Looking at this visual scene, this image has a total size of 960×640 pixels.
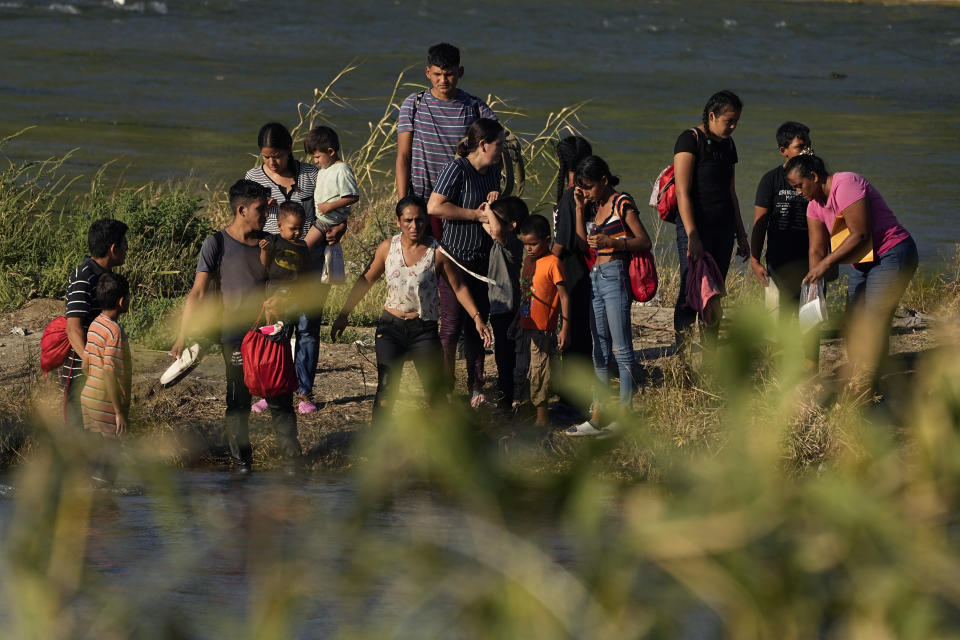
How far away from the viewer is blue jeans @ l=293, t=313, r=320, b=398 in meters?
7.57

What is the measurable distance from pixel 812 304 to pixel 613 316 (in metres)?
0.99

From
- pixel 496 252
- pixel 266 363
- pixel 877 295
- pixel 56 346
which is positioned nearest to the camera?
pixel 56 346

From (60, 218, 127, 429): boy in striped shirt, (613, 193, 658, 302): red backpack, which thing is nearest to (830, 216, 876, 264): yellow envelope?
(613, 193, 658, 302): red backpack

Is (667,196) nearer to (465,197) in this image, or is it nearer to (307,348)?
(465,197)

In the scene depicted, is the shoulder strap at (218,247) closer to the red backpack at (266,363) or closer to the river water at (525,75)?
the red backpack at (266,363)

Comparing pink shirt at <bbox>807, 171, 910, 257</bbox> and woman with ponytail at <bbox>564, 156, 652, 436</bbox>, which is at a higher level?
pink shirt at <bbox>807, 171, 910, 257</bbox>

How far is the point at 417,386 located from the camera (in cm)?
824

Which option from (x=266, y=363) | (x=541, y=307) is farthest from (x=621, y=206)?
(x=266, y=363)

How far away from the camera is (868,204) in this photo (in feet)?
23.4

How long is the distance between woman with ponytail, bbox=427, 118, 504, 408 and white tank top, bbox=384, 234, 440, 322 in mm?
380

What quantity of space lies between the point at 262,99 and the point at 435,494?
86.4 ft

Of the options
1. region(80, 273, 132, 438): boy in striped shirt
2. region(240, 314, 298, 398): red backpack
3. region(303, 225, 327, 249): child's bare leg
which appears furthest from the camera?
region(303, 225, 327, 249): child's bare leg

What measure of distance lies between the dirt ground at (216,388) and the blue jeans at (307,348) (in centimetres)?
22

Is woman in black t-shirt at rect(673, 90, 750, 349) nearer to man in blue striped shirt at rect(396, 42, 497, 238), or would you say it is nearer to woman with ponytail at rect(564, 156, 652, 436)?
woman with ponytail at rect(564, 156, 652, 436)
